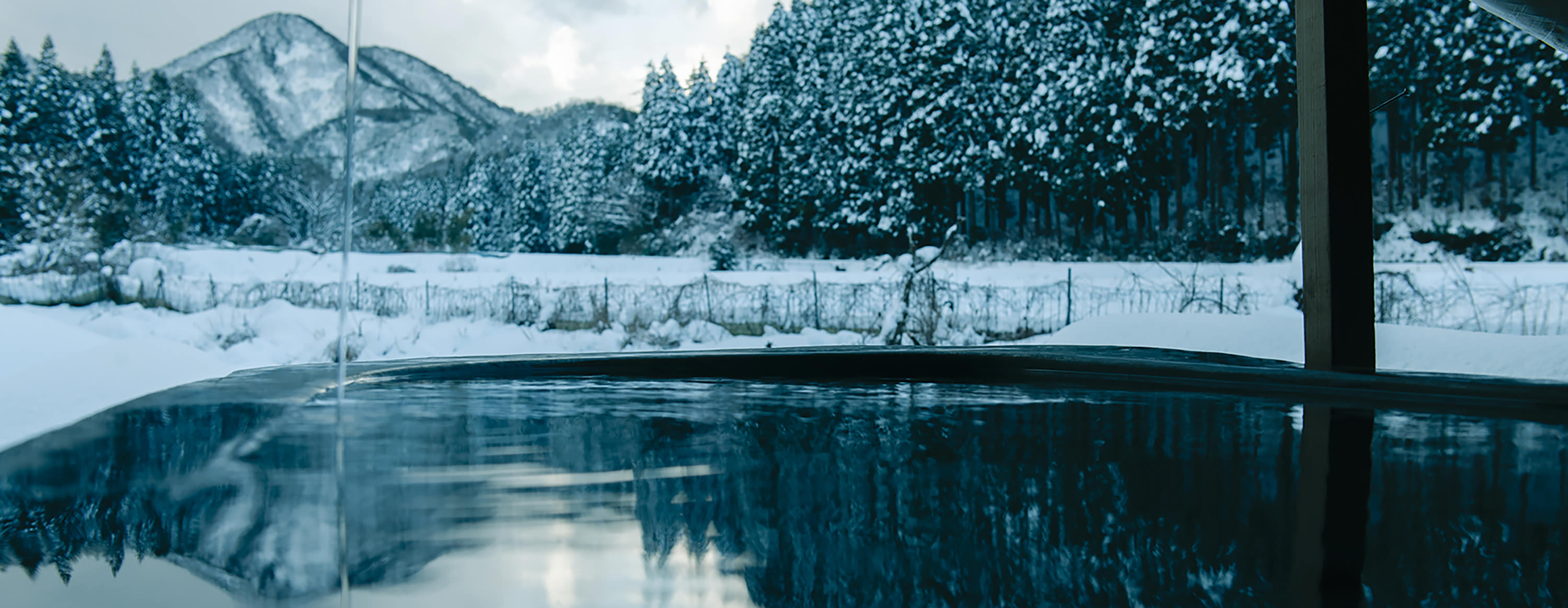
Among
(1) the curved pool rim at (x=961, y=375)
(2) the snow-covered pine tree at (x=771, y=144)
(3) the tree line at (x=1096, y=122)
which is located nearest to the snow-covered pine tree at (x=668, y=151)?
(2) the snow-covered pine tree at (x=771, y=144)

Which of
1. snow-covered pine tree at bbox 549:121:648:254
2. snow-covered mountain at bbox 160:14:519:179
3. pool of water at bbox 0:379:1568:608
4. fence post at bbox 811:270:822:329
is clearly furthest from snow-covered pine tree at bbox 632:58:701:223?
pool of water at bbox 0:379:1568:608

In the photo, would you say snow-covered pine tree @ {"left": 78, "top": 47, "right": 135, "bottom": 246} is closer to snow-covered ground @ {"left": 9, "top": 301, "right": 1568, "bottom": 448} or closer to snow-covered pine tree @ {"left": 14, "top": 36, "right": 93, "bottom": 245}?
snow-covered pine tree @ {"left": 14, "top": 36, "right": 93, "bottom": 245}

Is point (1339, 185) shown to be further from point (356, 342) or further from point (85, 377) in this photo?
point (356, 342)

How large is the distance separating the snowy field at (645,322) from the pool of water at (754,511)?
605 millimetres

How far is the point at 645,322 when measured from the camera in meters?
7.03

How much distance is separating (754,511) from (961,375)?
1.70 meters

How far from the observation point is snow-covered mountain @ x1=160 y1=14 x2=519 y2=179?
2362 centimetres

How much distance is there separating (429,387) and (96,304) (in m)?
6.73

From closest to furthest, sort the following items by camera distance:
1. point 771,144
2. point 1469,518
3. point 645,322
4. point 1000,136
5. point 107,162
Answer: point 1469,518 → point 645,322 → point 1000,136 → point 771,144 → point 107,162

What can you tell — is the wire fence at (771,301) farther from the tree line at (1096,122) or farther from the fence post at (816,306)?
the tree line at (1096,122)

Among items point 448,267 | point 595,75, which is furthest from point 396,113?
point 448,267

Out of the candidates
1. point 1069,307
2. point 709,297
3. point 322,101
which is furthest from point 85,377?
point 322,101

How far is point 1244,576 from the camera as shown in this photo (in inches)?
30.2

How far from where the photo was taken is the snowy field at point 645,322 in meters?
2.40
